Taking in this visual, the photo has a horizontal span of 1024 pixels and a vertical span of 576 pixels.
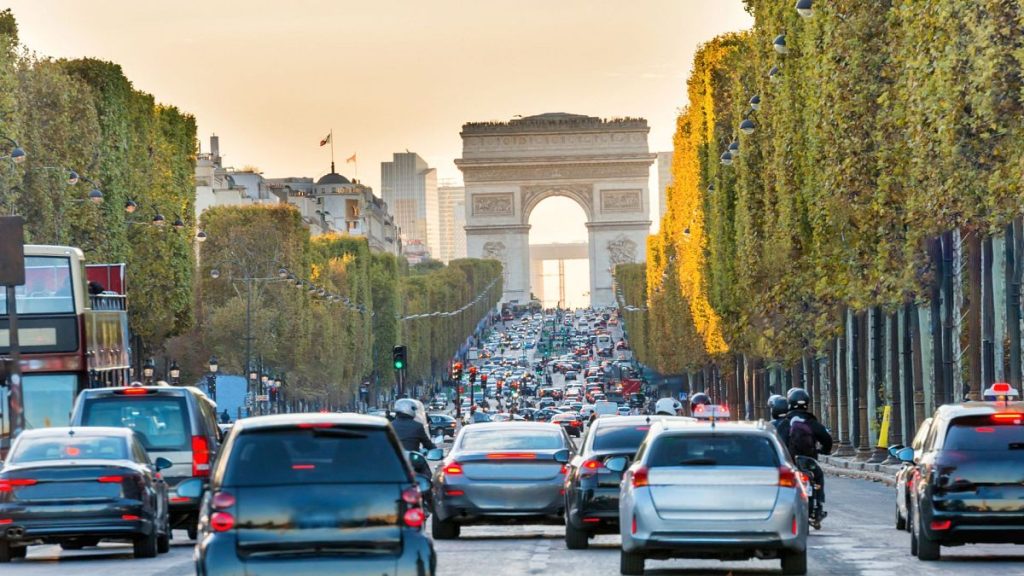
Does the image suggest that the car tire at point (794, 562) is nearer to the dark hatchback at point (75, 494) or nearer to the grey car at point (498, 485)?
the grey car at point (498, 485)

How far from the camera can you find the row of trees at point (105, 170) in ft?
212

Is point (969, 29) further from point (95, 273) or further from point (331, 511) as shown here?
point (331, 511)

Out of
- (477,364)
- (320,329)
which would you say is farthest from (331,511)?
(477,364)

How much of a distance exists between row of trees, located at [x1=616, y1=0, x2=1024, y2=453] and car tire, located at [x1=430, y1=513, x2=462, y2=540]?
11.4 metres

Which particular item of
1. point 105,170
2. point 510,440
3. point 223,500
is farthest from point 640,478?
point 105,170

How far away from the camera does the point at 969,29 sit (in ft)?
120

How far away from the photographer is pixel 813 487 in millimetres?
27516

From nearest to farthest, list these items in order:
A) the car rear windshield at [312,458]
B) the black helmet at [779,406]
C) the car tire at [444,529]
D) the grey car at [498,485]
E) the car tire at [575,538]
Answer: the car rear windshield at [312,458] → the car tire at [575,538] → the grey car at [498,485] → the car tire at [444,529] → the black helmet at [779,406]

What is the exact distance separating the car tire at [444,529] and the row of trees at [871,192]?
11.4 meters

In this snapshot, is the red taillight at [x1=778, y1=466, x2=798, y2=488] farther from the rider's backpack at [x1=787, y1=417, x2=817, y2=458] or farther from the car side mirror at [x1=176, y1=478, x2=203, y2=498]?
the rider's backpack at [x1=787, y1=417, x2=817, y2=458]

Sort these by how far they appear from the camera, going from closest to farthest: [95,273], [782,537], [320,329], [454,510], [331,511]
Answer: [331,511]
[782,537]
[454,510]
[95,273]
[320,329]

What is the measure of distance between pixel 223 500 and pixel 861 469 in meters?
40.5

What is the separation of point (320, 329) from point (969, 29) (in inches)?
3053

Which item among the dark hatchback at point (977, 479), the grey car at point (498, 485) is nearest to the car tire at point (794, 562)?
the dark hatchback at point (977, 479)
